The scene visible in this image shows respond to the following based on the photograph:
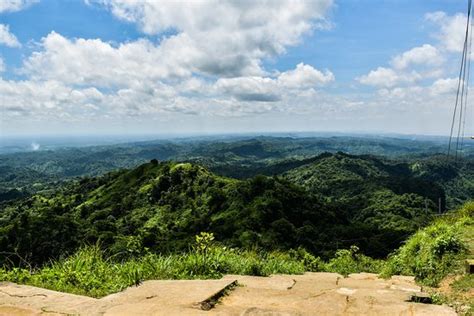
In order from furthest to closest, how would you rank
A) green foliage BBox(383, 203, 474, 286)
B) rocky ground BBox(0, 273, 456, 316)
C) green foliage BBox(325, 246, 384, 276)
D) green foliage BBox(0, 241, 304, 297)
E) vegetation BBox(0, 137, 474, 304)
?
green foliage BBox(325, 246, 384, 276) < green foliage BBox(383, 203, 474, 286) < vegetation BBox(0, 137, 474, 304) < green foliage BBox(0, 241, 304, 297) < rocky ground BBox(0, 273, 456, 316)

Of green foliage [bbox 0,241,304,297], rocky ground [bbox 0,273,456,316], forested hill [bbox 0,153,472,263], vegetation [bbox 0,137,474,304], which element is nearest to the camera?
rocky ground [bbox 0,273,456,316]

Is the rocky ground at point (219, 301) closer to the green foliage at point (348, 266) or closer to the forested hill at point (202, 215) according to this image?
the green foliage at point (348, 266)

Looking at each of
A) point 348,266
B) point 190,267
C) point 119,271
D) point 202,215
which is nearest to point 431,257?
point 348,266

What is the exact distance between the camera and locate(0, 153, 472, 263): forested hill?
46.5 m

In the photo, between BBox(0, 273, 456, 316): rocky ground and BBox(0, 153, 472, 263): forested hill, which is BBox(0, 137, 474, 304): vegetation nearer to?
BBox(0, 153, 472, 263): forested hill

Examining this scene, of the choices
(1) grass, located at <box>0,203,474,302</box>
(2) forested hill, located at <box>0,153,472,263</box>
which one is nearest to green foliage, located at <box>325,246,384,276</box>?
(1) grass, located at <box>0,203,474,302</box>

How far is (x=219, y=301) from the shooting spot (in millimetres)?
5641

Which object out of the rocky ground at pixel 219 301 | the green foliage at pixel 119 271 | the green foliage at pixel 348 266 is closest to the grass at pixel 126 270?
the green foliage at pixel 119 271

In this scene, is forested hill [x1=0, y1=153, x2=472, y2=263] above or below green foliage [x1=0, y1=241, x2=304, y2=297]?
below

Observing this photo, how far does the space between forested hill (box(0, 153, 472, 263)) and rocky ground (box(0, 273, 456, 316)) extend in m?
18.6

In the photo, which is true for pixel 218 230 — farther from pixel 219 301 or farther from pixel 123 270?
pixel 219 301

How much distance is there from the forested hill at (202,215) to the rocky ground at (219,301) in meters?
18.6

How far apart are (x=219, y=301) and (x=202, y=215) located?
5918 cm

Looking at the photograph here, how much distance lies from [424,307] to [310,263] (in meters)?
5.16
